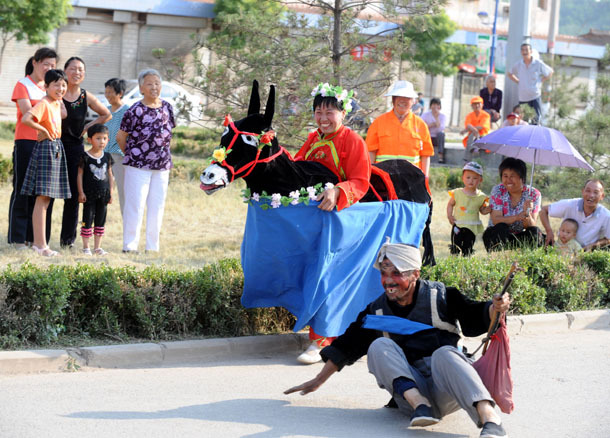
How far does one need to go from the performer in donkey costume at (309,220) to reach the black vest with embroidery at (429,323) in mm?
1318

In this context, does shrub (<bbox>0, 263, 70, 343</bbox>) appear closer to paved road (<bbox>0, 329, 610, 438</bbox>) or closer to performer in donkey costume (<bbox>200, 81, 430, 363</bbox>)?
paved road (<bbox>0, 329, 610, 438</bbox>)

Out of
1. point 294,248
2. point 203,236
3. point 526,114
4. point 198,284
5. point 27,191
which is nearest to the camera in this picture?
point 294,248

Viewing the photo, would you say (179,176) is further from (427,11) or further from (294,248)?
(294,248)

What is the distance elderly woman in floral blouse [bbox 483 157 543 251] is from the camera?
10555mm

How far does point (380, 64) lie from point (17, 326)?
6.15 meters

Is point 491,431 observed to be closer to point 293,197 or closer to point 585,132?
point 293,197

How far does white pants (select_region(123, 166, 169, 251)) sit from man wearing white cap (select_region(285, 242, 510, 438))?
4845mm

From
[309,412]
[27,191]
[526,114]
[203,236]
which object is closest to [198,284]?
[309,412]

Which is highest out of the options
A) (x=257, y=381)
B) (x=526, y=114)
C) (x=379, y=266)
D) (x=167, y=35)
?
(x=167, y=35)

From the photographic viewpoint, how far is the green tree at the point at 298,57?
10961 mm

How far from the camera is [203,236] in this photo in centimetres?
1210

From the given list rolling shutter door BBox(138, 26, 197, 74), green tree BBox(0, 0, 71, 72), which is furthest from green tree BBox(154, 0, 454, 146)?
rolling shutter door BBox(138, 26, 197, 74)

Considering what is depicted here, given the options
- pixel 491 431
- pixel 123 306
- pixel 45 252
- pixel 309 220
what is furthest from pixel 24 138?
pixel 491 431

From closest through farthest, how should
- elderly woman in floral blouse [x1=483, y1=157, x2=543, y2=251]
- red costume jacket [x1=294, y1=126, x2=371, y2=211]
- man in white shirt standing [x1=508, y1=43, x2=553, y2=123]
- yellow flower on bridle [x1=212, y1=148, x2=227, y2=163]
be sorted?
1. yellow flower on bridle [x1=212, y1=148, x2=227, y2=163]
2. red costume jacket [x1=294, y1=126, x2=371, y2=211]
3. elderly woman in floral blouse [x1=483, y1=157, x2=543, y2=251]
4. man in white shirt standing [x1=508, y1=43, x2=553, y2=123]
